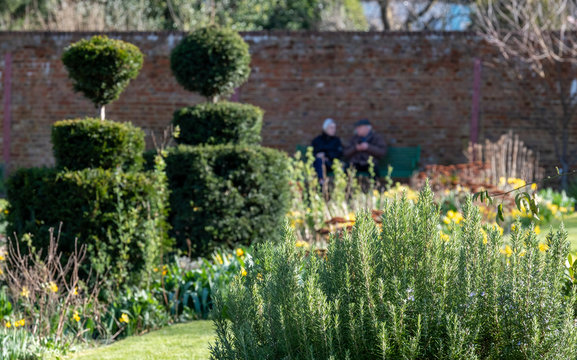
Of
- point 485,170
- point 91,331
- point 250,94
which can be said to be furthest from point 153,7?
point 91,331

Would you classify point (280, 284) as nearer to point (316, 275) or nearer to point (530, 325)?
point (316, 275)

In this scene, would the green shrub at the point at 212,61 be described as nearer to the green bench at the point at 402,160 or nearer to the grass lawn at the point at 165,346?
the grass lawn at the point at 165,346

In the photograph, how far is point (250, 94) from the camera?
11.9 meters

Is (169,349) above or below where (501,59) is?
below

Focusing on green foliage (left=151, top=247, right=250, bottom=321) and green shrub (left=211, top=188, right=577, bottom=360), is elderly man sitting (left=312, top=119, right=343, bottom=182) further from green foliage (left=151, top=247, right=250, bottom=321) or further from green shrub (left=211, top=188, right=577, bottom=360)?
green shrub (left=211, top=188, right=577, bottom=360)

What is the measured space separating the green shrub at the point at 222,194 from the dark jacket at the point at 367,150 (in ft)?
13.7

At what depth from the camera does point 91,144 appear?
5.57 m

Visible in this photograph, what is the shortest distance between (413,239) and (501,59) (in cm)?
994

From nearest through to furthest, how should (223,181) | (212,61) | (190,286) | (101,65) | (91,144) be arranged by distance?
(190,286) → (91,144) → (101,65) → (223,181) → (212,61)

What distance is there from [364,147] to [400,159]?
93 centimetres

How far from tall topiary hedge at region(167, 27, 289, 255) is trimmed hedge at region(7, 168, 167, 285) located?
1121 mm

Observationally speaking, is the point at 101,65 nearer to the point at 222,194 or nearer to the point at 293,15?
the point at 222,194

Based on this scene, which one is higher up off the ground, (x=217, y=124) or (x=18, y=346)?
(x=217, y=124)

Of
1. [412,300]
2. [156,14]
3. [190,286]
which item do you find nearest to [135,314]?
[190,286]
